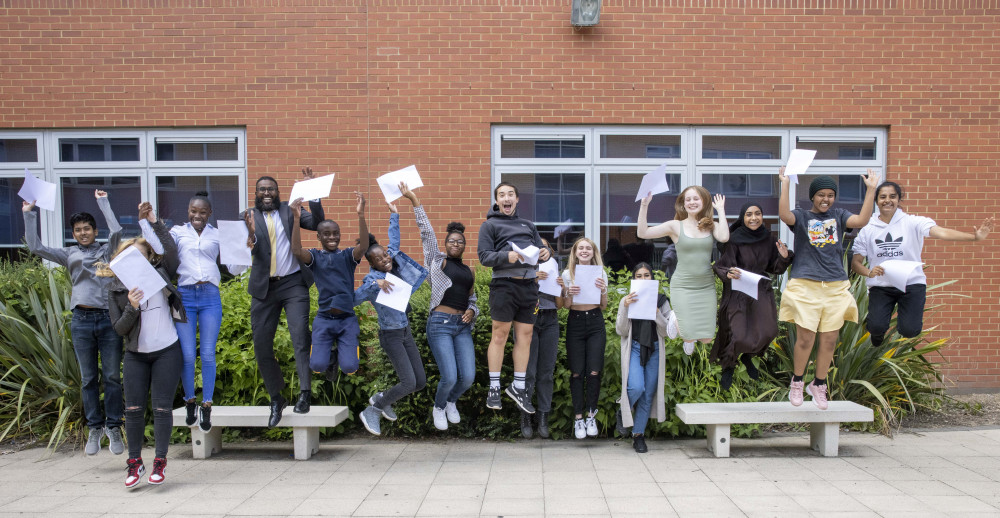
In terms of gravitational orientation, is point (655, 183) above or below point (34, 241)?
above

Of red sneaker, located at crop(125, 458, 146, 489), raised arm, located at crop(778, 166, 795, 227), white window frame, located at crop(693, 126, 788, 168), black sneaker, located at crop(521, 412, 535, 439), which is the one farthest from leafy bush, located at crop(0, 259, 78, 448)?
white window frame, located at crop(693, 126, 788, 168)

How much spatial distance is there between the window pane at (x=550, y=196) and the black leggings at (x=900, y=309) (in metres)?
3.44

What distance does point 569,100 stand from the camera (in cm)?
800

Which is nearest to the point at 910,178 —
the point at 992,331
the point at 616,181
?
the point at 992,331

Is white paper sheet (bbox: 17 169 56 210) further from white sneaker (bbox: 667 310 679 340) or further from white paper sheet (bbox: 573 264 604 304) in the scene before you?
white sneaker (bbox: 667 310 679 340)

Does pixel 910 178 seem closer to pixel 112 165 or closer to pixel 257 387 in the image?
pixel 257 387

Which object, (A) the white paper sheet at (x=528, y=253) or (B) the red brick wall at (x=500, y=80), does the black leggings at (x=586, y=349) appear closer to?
(A) the white paper sheet at (x=528, y=253)

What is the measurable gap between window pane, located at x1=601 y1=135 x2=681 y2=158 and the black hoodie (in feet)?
9.23

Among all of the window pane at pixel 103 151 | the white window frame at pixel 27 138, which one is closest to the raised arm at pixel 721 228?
the window pane at pixel 103 151

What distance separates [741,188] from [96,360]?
23.8ft

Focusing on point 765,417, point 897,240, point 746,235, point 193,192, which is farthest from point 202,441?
point 897,240

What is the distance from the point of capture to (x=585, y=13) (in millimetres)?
7820

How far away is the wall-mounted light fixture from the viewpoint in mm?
7789

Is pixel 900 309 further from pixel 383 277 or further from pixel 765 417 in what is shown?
pixel 383 277
